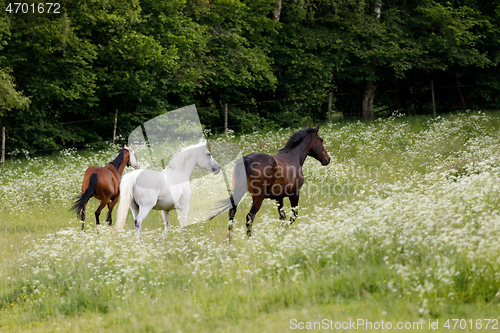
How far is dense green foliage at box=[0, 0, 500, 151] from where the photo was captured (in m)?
20.5

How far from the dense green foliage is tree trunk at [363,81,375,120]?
0.36 meters

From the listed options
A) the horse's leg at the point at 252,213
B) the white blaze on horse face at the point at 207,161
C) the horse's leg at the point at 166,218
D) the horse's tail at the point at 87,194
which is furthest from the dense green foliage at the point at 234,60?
the horse's leg at the point at 252,213

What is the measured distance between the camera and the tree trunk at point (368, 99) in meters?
27.4

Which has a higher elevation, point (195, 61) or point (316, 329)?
point (195, 61)

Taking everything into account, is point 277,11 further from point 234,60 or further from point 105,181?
point 105,181

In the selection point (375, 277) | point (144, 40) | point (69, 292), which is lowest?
point (69, 292)

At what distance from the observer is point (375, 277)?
5.36 meters

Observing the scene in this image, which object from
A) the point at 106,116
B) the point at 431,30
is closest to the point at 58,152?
the point at 106,116

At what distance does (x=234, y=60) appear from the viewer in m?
25.7

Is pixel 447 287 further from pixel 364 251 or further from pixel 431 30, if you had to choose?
pixel 431 30

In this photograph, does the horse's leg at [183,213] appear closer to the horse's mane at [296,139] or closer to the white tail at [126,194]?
the white tail at [126,194]

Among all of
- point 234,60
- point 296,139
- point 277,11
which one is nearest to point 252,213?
point 296,139

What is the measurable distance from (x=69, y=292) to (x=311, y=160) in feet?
35.5

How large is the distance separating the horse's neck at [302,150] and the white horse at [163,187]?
171 cm
